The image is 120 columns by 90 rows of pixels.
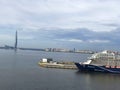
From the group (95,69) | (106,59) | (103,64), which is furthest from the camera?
(106,59)

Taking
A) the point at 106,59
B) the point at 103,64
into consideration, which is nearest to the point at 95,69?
the point at 103,64

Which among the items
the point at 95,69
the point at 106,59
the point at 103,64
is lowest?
the point at 95,69

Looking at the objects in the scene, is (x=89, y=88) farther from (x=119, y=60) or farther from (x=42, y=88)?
(x=119, y=60)

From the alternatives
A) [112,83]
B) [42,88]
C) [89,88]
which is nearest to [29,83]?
[42,88]

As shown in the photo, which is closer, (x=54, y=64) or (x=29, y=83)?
(x=29, y=83)

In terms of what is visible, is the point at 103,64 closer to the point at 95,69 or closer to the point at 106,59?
the point at 106,59

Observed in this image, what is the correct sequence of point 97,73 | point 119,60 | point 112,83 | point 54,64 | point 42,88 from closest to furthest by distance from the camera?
point 42,88 < point 112,83 < point 97,73 < point 119,60 < point 54,64

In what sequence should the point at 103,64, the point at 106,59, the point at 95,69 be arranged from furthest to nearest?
1. the point at 106,59
2. the point at 103,64
3. the point at 95,69

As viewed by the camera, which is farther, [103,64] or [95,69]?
[103,64]

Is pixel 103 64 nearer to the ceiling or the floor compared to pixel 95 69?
nearer to the ceiling
